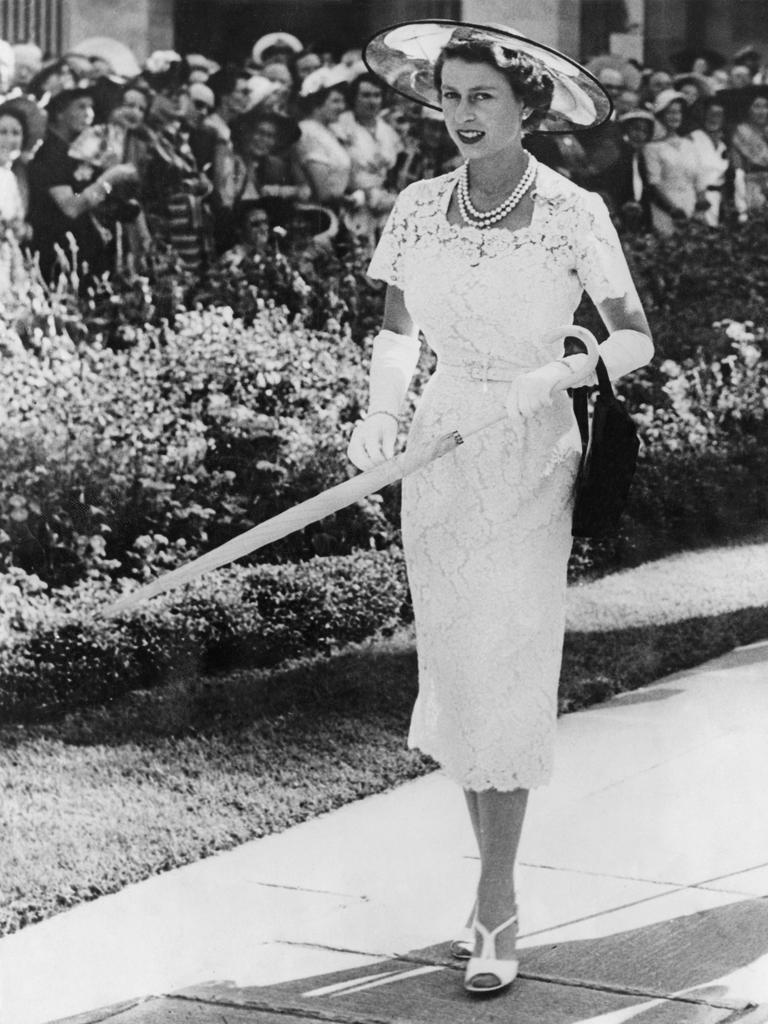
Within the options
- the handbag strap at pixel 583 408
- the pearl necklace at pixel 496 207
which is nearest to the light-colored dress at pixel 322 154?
the pearl necklace at pixel 496 207

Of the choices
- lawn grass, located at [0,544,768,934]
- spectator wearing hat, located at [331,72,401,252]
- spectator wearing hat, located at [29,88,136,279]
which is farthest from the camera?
spectator wearing hat, located at [331,72,401,252]

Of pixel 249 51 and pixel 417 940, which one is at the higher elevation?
pixel 249 51

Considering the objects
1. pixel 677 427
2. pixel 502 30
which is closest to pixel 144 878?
pixel 502 30

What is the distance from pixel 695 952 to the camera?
3084mm

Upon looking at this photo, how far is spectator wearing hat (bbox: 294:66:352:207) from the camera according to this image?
176 inches

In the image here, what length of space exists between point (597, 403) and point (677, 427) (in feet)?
6.77

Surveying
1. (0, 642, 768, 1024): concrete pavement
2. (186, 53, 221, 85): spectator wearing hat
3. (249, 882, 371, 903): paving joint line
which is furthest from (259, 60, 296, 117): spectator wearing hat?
(249, 882, 371, 903): paving joint line

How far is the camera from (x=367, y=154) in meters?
4.58

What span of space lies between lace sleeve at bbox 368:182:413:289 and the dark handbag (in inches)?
18.5

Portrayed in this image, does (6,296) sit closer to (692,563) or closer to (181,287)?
(181,287)

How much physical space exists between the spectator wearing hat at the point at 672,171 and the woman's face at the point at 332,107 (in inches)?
35.5

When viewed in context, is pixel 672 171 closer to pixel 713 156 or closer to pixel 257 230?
pixel 713 156

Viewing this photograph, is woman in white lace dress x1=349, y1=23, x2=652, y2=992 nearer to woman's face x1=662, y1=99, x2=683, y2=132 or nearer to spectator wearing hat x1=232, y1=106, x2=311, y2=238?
spectator wearing hat x1=232, y1=106, x2=311, y2=238

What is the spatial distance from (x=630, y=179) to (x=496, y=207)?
1733 millimetres
